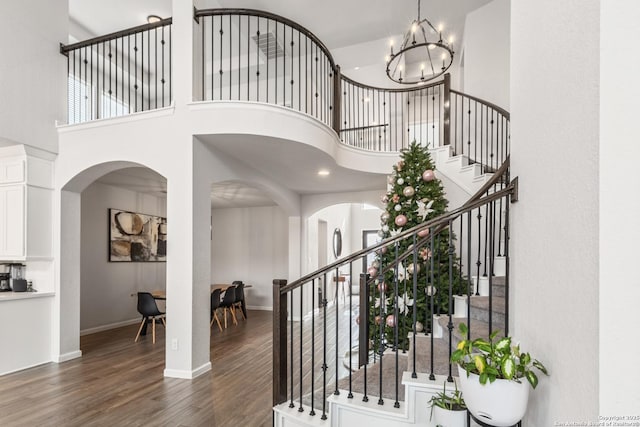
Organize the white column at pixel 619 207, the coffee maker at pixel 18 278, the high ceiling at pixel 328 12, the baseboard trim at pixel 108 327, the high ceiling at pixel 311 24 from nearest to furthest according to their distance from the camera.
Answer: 1. the white column at pixel 619 207
2. the coffee maker at pixel 18 278
3. the high ceiling at pixel 311 24
4. the high ceiling at pixel 328 12
5. the baseboard trim at pixel 108 327

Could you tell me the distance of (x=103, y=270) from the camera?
618 centimetres

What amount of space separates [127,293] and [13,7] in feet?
15.8

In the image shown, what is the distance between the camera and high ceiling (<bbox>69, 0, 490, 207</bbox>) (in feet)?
18.2

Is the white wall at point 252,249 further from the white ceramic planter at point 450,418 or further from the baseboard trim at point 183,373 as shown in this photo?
the white ceramic planter at point 450,418

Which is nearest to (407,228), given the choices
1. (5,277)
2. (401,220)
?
(401,220)

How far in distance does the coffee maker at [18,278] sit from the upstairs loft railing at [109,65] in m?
2.37

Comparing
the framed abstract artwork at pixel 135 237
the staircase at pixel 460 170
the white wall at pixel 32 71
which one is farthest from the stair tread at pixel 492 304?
the framed abstract artwork at pixel 135 237

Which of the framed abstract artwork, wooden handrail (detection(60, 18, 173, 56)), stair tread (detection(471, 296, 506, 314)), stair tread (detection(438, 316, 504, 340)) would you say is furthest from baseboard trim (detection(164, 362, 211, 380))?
wooden handrail (detection(60, 18, 173, 56))

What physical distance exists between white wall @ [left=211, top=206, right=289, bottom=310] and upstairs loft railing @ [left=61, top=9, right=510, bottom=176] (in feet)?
9.50

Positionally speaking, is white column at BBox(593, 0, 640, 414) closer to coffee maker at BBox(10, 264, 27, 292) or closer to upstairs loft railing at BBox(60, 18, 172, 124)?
upstairs loft railing at BBox(60, 18, 172, 124)

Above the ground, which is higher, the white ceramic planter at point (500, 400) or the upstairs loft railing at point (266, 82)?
the upstairs loft railing at point (266, 82)

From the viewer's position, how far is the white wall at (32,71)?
3.91 metres

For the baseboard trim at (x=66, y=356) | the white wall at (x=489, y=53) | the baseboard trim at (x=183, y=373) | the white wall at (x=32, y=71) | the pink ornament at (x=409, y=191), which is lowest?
the baseboard trim at (x=66, y=356)

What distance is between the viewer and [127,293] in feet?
21.9
